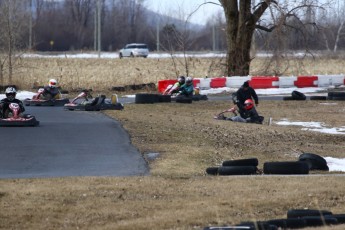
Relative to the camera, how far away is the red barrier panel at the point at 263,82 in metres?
36.8

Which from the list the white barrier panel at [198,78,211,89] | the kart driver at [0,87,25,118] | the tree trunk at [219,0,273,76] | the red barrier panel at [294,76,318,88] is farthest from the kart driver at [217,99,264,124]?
the tree trunk at [219,0,273,76]

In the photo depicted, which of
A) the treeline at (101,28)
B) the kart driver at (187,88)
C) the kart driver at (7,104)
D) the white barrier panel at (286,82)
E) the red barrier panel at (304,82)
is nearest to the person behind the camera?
the kart driver at (7,104)

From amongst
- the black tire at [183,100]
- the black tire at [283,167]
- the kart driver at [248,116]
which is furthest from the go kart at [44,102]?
the black tire at [283,167]

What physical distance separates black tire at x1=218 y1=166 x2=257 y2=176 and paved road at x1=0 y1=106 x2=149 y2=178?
49.6 inches

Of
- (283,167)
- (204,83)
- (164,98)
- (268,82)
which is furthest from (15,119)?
(268,82)

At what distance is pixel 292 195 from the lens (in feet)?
39.1

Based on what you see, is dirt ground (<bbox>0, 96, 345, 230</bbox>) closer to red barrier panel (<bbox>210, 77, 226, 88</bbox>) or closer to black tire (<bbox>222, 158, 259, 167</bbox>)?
black tire (<bbox>222, 158, 259, 167</bbox>)

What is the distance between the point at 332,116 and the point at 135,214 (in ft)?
54.7

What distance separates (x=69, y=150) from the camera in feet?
53.7

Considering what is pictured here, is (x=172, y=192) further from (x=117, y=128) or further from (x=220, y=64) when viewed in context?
(x=220, y=64)

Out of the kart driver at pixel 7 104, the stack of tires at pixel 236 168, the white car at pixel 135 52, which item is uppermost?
the kart driver at pixel 7 104

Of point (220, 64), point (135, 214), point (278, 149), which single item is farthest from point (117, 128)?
point (220, 64)

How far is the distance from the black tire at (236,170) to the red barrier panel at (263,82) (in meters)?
22.8

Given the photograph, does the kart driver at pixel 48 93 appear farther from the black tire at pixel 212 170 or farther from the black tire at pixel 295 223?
the black tire at pixel 295 223
